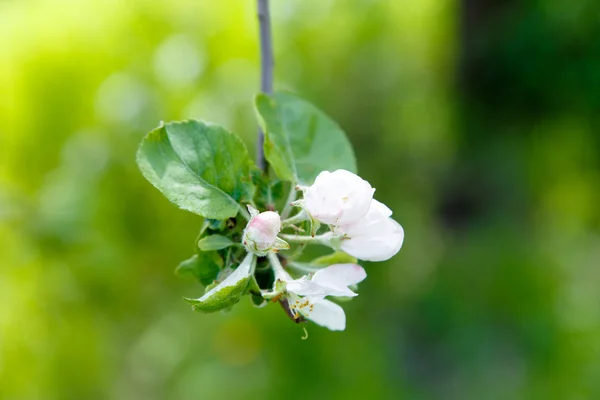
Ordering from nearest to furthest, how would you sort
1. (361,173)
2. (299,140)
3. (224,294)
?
(224,294) → (299,140) → (361,173)

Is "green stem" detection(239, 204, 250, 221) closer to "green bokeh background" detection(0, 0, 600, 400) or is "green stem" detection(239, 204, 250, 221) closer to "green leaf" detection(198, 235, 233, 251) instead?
"green leaf" detection(198, 235, 233, 251)

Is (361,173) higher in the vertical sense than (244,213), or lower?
lower

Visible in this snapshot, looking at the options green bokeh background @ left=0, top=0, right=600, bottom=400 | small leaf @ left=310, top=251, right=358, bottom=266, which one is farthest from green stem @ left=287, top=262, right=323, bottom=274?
green bokeh background @ left=0, top=0, right=600, bottom=400

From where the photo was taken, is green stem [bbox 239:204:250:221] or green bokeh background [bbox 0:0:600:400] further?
green bokeh background [bbox 0:0:600:400]

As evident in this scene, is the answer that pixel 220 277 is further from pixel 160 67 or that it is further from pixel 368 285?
pixel 368 285

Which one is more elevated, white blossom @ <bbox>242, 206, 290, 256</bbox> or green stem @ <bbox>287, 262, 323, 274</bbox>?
white blossom @ <bbox>242, 206, 290, 256</bbox>

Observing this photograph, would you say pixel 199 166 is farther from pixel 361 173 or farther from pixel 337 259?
pixel 361 173

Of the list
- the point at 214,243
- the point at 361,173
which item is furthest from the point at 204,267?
the point at 361,173

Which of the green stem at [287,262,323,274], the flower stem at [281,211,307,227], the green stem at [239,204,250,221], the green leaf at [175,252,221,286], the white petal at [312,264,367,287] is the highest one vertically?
the flower stem at [281,211,307,227]

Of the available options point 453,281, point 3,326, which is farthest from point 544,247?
point 3,326
